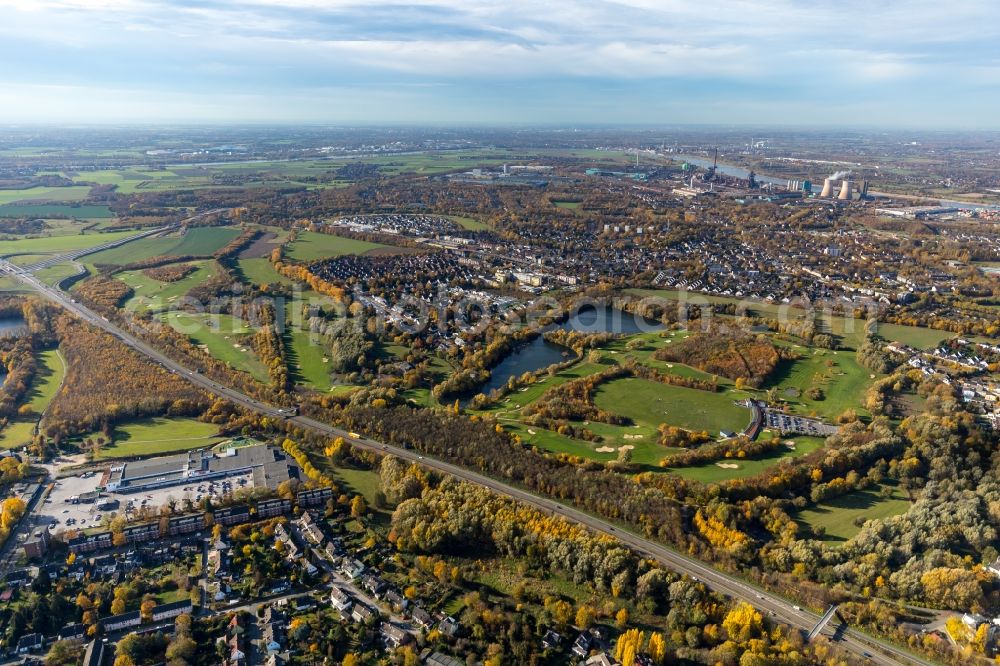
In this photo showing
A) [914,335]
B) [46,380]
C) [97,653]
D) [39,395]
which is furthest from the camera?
[914,335]

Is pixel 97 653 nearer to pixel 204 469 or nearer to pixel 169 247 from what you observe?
pixel 204 469

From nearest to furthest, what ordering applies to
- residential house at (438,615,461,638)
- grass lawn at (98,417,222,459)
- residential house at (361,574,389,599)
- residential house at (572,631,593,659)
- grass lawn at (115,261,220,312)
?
residential house at (572,631,593,659), residential house at (438,615,461,638), residential house at (361,574,389,599), grass lawn at (98,417,222,459), grass lawn at (115,261,220,312)

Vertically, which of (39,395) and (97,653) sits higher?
(39,395)

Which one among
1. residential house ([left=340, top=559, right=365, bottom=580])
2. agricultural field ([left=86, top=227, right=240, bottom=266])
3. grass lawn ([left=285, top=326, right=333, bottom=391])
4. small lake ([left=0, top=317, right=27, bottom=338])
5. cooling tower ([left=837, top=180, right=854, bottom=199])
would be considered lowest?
residential house ([left=340, top=559, right=365, bottom=580])

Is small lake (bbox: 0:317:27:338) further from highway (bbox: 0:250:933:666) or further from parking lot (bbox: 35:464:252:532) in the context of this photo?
parking lot (bbox: 35:464:252:532)

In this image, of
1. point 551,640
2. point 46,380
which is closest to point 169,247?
point 46,380

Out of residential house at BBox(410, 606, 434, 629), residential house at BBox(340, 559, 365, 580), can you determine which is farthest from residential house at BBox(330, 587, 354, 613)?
residential house at BBox(410, 606, 434, 629)
